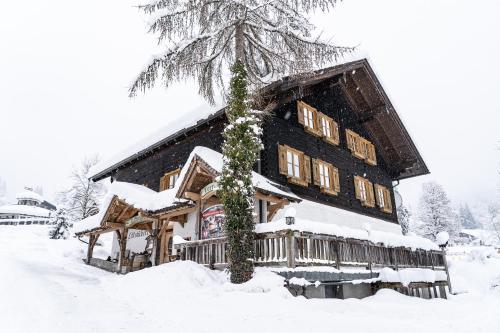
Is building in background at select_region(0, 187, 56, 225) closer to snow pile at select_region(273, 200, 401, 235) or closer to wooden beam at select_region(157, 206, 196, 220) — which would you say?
wooden beam at select_region(157, 206, 196, 220)

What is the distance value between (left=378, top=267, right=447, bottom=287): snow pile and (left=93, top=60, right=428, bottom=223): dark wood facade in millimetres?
4721

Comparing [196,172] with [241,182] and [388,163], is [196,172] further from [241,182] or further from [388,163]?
[388,163]

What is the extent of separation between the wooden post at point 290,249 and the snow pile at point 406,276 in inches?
165

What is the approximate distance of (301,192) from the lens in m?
14.9

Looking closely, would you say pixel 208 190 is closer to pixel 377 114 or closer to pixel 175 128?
pixel 175 128

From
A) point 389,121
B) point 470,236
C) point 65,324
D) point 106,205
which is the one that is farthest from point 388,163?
point 470,236

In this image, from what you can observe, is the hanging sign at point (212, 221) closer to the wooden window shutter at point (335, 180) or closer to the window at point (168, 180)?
the window at point (168, 180)

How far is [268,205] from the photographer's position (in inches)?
533

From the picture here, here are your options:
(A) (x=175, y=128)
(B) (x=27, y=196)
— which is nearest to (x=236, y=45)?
(A) (x=175, y=128)

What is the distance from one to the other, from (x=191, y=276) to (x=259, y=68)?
798cm

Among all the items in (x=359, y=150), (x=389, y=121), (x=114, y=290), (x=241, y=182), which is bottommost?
(x=114, y=290)

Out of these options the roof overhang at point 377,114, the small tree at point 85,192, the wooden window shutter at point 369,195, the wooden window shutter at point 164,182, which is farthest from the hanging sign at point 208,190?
the small tree at point 85,192

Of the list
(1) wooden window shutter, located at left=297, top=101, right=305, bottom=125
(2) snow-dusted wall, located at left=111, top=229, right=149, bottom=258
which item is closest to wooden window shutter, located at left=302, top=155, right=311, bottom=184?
(1) wooden window shutter, located at left=297, top=101, right=305, bottom=125

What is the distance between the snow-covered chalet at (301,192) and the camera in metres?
9.57
